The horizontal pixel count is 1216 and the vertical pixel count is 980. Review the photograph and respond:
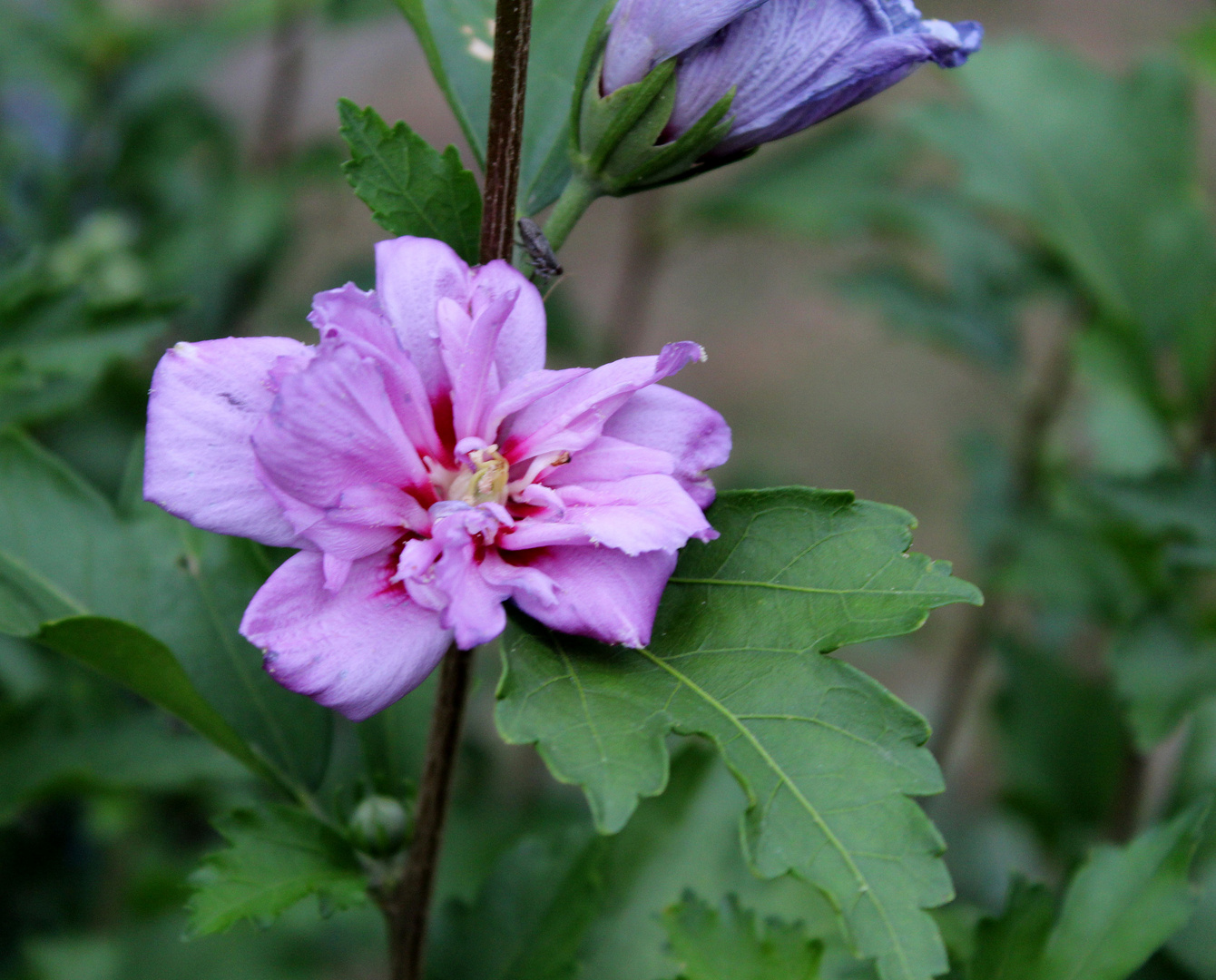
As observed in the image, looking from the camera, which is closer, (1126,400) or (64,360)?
(64,360)

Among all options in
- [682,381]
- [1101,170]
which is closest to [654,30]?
[1101,170]

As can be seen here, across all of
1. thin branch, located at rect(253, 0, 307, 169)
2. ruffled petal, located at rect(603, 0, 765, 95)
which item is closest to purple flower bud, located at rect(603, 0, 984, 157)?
ruffled petal, located at rect(603, 0, 765, 95)

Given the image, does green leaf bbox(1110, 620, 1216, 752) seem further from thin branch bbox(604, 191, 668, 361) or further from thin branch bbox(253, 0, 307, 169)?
thin branch bbox(253, 0, 307, 169)

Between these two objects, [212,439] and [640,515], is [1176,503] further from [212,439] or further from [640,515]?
[212,439]

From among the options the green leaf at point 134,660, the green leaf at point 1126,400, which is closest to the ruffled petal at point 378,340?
the green leaf at point 134,660

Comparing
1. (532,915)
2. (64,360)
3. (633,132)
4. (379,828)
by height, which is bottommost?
(532,915)

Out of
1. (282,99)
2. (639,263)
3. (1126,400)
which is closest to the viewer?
(1126,400)

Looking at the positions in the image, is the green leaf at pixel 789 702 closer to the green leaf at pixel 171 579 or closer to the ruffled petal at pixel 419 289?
the ruffled petal at pixel 419 289
